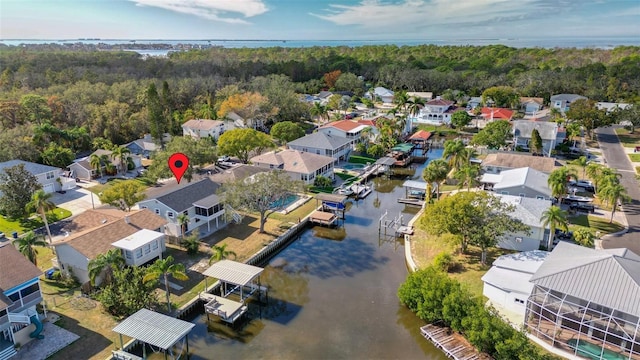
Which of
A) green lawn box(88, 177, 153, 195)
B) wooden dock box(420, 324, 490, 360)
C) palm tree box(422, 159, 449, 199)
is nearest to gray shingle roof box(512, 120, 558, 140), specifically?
palm tree box(422, 159, 449, 199)

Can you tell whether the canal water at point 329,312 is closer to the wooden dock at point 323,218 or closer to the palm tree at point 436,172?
the wooden dock at point 323,218

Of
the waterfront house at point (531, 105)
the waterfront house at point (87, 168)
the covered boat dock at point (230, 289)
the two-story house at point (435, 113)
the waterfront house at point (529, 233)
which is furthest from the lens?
the waterfront house at point (531, 105)

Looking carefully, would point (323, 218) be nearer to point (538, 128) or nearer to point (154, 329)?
point (154, 329)

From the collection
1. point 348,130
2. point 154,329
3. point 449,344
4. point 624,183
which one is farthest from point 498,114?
point 154,329

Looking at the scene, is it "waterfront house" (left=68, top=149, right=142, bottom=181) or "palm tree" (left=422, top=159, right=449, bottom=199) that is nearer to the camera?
"palm tree" (left=422, top=159, right=449, bottom=199)

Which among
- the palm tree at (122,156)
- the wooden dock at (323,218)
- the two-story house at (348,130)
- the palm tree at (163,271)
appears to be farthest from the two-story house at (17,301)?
the two-story house at (348,130)

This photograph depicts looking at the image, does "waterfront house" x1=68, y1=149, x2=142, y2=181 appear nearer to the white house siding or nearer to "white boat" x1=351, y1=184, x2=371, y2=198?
the white house siding
